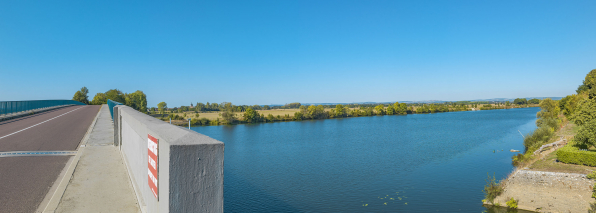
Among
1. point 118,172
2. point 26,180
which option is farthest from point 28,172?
point 118,172

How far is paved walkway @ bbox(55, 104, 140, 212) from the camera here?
16.4ft

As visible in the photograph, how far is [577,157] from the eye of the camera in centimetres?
2061

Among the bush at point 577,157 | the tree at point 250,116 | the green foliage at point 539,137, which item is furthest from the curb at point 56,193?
the tree at point 250,116

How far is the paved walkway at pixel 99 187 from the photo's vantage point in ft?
16.4

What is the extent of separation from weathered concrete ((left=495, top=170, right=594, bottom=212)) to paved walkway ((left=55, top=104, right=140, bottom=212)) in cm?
2266

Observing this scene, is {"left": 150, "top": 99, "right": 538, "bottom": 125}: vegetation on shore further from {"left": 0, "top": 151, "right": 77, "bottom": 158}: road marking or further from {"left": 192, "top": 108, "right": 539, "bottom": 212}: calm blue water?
{"left": 0, "top": 151, "right": 77, "bottom": 158}: road marking

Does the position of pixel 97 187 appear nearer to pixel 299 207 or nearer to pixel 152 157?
pixel 152 157

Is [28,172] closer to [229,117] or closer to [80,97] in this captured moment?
[229,117]

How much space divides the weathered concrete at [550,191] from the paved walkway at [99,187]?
22.7 metres

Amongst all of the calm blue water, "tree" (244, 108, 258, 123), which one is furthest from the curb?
"tree" (244, 108, 258, 123)

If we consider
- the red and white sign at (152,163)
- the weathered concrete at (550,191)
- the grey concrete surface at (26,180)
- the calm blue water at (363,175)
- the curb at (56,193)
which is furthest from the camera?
the calm blue water at (363,175)

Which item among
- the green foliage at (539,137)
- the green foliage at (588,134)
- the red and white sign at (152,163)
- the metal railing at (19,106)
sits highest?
the metal railing at (19,106)

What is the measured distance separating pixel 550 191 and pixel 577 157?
4219 mm

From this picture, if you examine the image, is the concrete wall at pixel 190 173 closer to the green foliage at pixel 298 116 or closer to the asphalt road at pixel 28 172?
the asphalt road at pixel 28 172
